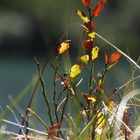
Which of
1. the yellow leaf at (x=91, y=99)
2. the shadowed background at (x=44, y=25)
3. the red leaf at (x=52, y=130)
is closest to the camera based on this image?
the red leaf at (x=52, y=130)

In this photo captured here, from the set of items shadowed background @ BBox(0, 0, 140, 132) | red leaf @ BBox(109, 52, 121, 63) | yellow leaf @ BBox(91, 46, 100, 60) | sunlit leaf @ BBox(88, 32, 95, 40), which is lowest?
shadowed background @ BBox(0, 0, 140, 132)

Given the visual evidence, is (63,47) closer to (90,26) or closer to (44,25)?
(90,26)

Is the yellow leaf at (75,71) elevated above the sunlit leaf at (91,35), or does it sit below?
below

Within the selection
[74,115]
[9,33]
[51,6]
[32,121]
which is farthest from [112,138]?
[51,6]

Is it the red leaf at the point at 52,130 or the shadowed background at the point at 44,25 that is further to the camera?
the shadowed background at the point at 44,25

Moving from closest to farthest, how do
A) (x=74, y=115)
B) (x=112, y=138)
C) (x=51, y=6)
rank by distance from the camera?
(x=112, y=138) → (x=74, y=115) → (x=51, y=6)

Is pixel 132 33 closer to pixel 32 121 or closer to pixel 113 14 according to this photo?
pixel 113 14

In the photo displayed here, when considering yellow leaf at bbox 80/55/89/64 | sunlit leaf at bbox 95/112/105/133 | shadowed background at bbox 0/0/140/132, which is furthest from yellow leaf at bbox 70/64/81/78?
shadowed background at bbox 0/0/140/132

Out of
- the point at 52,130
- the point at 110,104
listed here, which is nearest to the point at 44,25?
the point at 110,104

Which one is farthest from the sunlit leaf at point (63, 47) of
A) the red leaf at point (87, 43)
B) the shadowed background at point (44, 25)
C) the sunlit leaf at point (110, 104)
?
the shadowed background at point (44, 25)

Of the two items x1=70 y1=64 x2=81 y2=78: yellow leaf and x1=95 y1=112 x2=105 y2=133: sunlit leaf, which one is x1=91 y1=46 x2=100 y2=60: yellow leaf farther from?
x1=95 y1=112 x2=105 y2=133: sunlit leaf

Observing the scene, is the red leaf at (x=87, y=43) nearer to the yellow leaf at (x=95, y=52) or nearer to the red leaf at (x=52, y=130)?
the yellow leaf at (x=95, y=52)
